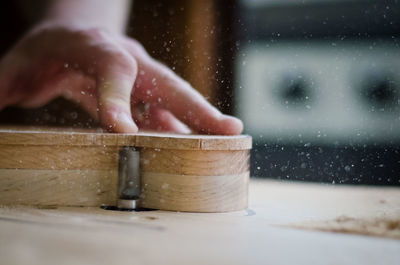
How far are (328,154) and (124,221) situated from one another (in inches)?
51.7

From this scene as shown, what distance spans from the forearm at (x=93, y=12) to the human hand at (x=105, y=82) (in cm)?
15

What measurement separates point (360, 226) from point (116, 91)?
1.52ft

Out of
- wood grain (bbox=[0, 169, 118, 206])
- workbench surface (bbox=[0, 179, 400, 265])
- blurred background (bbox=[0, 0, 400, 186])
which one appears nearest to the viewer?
workbench surface (bbox=[0, 179, 400, 265])

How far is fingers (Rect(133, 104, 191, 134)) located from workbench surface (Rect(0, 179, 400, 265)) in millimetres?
294

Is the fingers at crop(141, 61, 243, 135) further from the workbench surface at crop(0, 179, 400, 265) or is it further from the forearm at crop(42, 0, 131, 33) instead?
the forearm at crop(42, 0, 131, 33)

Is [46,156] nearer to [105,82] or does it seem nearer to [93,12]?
[105,82]

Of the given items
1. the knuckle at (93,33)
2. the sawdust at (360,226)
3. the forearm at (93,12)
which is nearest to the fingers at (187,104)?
the knuckle at (93,33)

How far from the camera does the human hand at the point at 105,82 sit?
87 centimetres

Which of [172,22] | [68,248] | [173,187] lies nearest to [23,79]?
[172,22]

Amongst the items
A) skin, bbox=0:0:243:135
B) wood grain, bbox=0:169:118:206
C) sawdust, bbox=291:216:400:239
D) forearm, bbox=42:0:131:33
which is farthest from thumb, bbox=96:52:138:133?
forearm, bbox=42:0:131:33

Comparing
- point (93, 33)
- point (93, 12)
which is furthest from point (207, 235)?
point (93, 12)

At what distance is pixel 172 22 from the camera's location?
159 centimetres

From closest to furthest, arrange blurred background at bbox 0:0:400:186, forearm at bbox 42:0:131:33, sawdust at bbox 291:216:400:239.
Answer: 1. sawdust at bbox 291:216:400:239
2. forearm at bbox 42:0:131:33
3. blurred background at bbox 0:0:400:186

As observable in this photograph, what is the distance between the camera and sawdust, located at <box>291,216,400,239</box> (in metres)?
0.62
